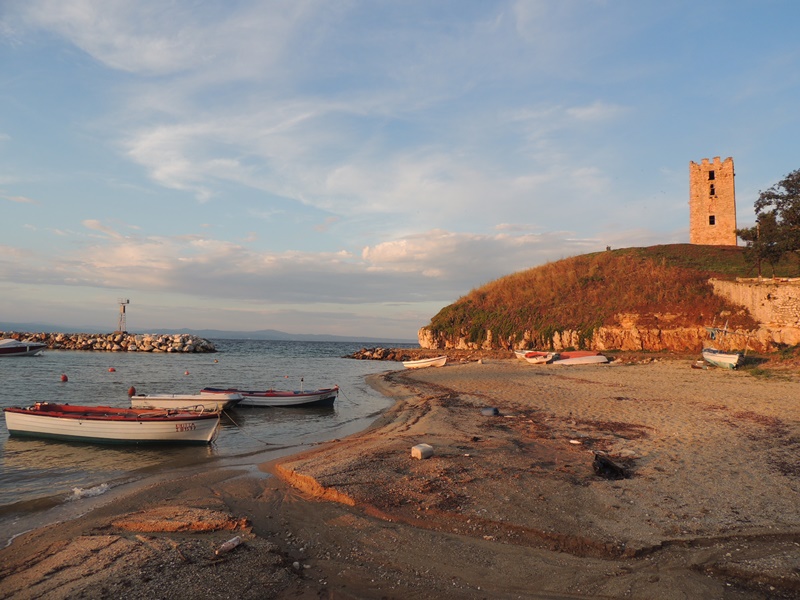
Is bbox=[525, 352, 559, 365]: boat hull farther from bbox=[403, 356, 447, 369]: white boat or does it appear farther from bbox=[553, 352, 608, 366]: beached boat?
bbox=[403, 356, 447, 369]: white boat

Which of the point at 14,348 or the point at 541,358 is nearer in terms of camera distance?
the point at 541,358

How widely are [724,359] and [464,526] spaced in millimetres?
27975

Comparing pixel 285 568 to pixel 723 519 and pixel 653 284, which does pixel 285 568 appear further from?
pixel 653 284

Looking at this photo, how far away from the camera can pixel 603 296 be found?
168 ft

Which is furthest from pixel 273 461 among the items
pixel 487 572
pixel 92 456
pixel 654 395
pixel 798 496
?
pixel 654 395

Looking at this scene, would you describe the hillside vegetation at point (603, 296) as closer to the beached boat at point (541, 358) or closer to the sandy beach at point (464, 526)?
the beached boat at point (541, 358)

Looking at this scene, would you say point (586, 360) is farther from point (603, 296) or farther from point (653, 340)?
point (603, 296)

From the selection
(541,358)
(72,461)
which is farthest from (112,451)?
(541,358)

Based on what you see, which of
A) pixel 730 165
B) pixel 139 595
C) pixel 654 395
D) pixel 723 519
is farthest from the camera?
pixel 730 165

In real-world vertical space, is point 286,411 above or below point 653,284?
below

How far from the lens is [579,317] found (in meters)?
49.0

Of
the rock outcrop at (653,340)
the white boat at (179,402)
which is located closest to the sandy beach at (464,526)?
the white boat at (179,402)

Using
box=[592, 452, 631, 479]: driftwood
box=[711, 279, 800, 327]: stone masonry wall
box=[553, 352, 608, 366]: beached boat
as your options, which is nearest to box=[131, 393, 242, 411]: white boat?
box=[592, 452, 631, 479]: driftwood

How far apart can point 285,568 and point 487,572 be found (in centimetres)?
260
